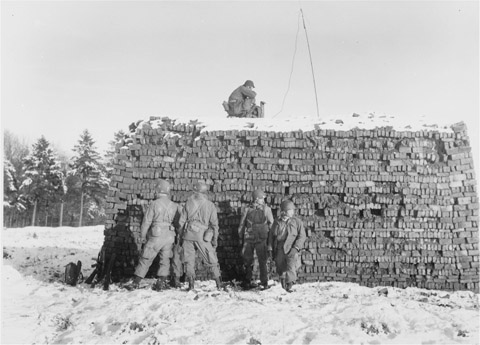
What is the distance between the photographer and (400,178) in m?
8.32

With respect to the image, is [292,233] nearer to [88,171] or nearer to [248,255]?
[248,255]

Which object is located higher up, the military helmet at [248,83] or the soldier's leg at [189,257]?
the military helmet at [248,83]

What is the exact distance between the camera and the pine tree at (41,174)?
3512 centimetres

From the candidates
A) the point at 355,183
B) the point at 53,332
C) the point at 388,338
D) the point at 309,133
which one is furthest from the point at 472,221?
the point at 53,332

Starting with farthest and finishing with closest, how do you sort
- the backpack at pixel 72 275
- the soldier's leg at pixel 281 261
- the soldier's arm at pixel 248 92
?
the soldier's arm at pixel 248 92, the backpack at pixel 72 275, the soldier's leg at pixel 281 261

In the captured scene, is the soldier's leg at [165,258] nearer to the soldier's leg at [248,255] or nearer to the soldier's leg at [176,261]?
the soldier's leg at [176,261]

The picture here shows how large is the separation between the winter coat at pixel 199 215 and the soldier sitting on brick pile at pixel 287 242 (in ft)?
3.81

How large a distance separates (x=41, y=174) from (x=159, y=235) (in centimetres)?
3242

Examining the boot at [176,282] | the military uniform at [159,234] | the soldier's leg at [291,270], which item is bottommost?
the boot at [176,282]

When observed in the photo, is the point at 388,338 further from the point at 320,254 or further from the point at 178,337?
the point at 320,254

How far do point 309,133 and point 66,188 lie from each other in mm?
34587

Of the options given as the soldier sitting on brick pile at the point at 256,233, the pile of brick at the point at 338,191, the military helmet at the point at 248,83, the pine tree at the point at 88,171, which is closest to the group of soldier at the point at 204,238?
the soldier sitting on brick pile at the point at 256,233

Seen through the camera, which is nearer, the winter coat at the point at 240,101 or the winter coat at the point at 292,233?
the winter coat at the point at 292,233

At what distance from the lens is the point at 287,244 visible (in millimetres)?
7332
